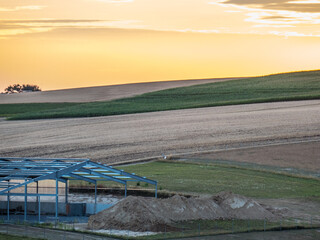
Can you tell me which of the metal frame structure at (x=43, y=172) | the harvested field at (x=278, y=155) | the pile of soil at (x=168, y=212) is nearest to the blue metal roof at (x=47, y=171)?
the metal frame structure at (x=43, y=172)

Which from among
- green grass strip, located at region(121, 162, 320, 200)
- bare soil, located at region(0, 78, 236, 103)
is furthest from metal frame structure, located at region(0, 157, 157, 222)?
bare soil, located at region(0, 78, 236, 103)

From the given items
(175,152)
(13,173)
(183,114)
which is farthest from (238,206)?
(183,114)

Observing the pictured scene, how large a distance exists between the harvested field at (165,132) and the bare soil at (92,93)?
42374 mm

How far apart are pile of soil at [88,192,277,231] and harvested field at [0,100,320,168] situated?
22.9 metres

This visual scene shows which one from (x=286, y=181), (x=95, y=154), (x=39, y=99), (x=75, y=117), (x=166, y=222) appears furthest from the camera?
(x=39, y=99)

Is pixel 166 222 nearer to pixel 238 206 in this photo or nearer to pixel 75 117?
pixel 238 206

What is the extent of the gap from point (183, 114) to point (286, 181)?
42196 millimetres

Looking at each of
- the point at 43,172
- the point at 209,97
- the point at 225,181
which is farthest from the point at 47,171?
the point at 209,97

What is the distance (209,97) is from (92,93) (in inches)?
1634

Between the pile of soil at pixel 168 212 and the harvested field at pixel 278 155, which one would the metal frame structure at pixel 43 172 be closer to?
the pile of soil at pixel 168 212

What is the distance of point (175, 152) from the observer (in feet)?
238

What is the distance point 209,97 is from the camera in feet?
403

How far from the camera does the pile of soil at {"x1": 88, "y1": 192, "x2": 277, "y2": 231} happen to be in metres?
40.3

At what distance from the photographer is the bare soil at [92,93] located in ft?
484
